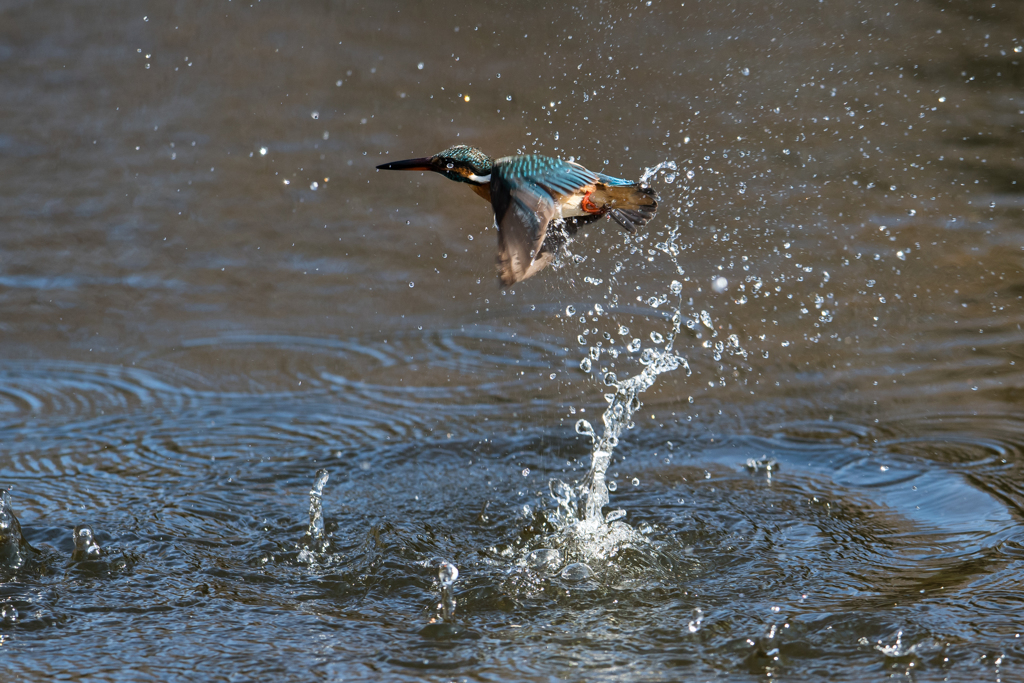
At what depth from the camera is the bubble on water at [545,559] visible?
244 centimetres

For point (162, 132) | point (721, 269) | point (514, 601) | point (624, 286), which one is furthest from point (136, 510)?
point (162, 132)

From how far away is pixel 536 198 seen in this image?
2445 mm

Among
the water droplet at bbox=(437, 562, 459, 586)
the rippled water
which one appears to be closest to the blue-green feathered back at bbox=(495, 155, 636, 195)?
the rippled water

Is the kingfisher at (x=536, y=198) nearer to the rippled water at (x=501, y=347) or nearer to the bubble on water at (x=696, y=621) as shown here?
the rippled water at (x=501, y=347)

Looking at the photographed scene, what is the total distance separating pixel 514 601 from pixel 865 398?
5.90 ft

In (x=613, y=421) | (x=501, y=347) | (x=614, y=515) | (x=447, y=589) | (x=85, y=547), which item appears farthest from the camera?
(x=501, y=347)

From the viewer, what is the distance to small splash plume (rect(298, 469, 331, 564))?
2.53m

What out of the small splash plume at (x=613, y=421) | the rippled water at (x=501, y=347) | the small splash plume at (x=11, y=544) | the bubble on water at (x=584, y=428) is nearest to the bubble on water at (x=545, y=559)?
the rippled water at (x=501, y=347)

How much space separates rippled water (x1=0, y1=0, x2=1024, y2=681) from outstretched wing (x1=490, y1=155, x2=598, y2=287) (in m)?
0.72

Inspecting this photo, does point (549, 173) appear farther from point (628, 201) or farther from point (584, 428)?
point (584, 428)

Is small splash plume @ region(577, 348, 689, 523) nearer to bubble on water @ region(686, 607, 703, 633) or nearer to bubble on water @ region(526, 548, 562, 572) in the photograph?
bubble on water @ region(526, 548, 562, 572)

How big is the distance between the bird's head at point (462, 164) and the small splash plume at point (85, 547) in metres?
1.16

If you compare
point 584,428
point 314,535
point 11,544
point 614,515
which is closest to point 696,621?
point 614,515

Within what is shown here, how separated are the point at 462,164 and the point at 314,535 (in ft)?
3.32
